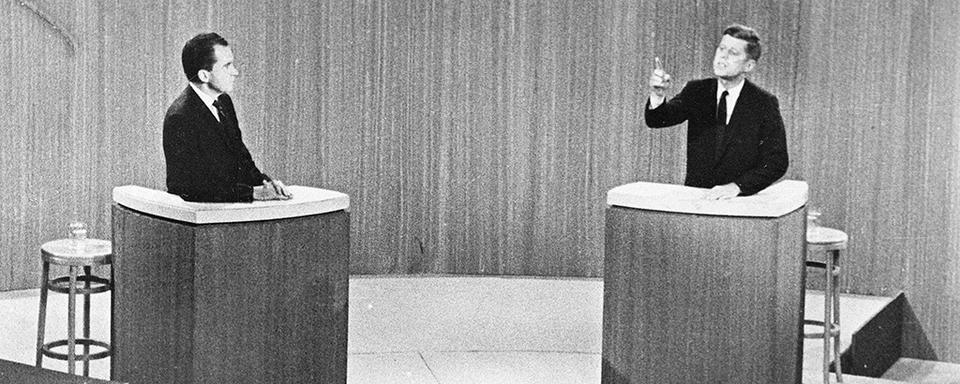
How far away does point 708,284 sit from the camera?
13.4 ft

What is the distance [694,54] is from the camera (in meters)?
6.04

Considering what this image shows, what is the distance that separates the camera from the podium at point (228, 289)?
3.83 meters

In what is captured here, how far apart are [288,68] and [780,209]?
269 cm

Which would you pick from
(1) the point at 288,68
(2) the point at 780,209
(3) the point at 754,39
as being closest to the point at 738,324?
(2) the point at 780,209

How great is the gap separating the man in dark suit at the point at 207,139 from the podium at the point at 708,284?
116 centimetres

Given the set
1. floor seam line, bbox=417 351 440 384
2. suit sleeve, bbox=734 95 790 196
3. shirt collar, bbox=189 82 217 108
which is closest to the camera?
shirt collar, bbox=189 82 217 108

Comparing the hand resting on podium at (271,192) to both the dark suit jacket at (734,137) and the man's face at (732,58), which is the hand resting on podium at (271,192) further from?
the man's face at (732,58)

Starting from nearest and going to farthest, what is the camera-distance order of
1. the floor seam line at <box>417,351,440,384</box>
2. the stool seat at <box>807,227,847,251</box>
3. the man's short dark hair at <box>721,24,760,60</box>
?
the man's short dark hair at <box>721,24,760,60</box> → the stool seat at <box>807,227,847,251</box> → the floor seam line at <box>417,351,440,384</box>

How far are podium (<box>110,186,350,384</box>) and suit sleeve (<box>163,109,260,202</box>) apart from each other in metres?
0.05

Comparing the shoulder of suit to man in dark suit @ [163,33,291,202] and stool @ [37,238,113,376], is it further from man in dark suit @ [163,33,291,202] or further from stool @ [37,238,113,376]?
stool @ [37,238,113,376]

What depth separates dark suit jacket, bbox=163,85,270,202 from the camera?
3.95 meters

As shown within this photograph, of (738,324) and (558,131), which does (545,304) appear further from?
(738,324)

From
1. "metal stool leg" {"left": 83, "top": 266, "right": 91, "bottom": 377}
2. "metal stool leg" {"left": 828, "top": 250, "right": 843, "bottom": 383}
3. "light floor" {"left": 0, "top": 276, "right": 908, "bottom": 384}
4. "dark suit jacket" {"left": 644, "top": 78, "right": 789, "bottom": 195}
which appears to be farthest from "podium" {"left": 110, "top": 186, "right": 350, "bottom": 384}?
"metal stool leg" {"left": 828, "top": 250, "right": 843, "bottom": 383}

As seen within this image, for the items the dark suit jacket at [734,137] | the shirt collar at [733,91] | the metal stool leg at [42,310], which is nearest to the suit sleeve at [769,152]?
the dark suit jacket at [734,137]
